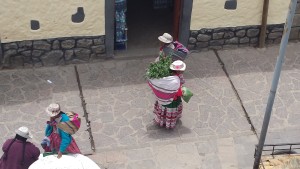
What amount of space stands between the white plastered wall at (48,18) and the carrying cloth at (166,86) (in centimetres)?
221

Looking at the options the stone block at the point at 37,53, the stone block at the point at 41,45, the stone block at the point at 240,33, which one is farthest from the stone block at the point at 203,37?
the stone block at the point at 37,53

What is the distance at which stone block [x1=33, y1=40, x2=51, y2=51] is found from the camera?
34.1 feet

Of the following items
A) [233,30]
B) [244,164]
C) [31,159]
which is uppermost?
[233,30]

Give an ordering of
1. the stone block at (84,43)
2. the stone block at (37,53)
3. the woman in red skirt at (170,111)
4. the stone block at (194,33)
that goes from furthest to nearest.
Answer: the stone block at (194,33)
the stone block at (84,43)
the stone block at (37,53)
the woman in red skirt at (170,111)

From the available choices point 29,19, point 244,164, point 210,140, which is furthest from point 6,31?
point 244,164

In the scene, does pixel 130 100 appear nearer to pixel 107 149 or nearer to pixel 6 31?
pixel 107 149

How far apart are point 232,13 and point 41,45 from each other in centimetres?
375

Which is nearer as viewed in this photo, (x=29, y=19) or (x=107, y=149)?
(x=107, y=149)

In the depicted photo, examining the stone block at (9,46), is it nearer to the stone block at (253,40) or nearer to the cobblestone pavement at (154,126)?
the cobblestone pavement at (154,126)

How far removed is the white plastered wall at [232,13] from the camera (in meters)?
10.7

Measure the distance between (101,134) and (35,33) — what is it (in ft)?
7.94

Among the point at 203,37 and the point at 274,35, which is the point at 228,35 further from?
the point at 274,35

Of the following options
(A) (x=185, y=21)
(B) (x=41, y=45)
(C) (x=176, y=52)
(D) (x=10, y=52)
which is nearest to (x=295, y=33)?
(A) (x=185, y=21)

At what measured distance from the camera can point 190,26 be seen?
10898 millimetres
